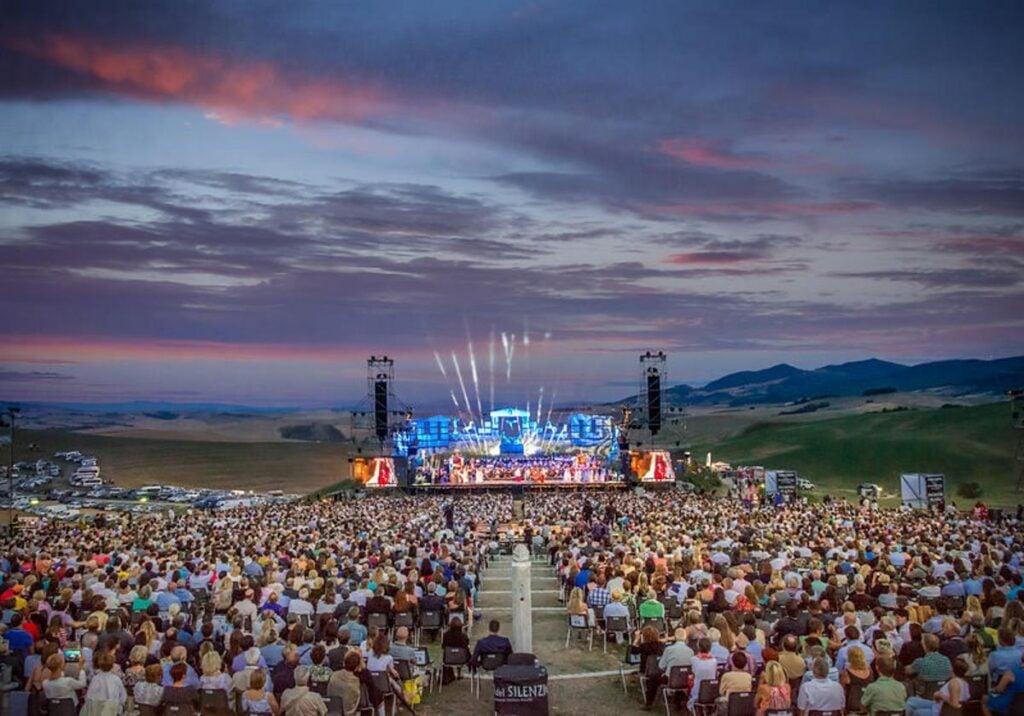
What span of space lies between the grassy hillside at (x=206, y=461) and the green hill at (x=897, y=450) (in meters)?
52.8

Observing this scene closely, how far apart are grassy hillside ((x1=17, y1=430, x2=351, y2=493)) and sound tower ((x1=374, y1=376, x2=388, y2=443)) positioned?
42688 millimetres

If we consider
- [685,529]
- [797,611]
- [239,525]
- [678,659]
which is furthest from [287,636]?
[239,525]

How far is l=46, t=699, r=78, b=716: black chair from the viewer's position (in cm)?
1103

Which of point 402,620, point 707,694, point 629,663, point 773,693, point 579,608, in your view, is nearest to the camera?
point 773,693

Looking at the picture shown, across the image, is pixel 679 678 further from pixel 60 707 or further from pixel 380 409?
pixel 380 409

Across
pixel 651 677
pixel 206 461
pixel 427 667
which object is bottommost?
pixel 206 461

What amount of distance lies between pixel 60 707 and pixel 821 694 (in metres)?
8.13

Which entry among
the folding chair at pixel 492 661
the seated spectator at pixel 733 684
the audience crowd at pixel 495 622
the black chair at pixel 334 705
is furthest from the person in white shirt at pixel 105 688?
the seated spectator at pixel 733 684

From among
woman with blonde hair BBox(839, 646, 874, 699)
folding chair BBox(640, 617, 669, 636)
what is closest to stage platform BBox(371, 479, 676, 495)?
folding chair BBox(640, 617, 669, 636)

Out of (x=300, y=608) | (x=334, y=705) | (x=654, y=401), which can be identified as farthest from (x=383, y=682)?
(x=654, y=401)

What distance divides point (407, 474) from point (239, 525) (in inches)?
1348

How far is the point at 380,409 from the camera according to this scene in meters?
67.1

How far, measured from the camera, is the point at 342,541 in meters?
27.1

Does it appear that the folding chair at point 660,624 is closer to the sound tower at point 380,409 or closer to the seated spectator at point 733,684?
the seated spectator at point 733,684
